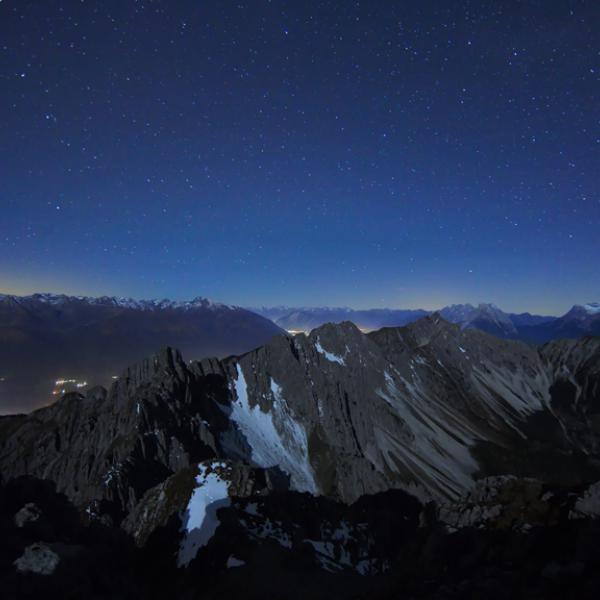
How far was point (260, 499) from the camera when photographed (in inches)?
2788

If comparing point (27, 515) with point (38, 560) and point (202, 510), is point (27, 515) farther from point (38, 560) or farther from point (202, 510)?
point (202, 510)

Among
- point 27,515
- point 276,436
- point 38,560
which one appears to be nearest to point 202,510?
point 27,515

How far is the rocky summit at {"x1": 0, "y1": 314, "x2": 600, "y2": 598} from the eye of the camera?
3291 centimetres

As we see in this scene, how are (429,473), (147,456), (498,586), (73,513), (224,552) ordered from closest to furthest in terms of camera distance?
1. (498,586)
2. (73,513)
3. (224,552)
4. (147,456)
5. (429,473)

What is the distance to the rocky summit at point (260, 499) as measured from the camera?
108 ft

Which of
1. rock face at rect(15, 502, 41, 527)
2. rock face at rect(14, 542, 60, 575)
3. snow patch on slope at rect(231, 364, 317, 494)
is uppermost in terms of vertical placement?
rock face at rect(14, 542, 60, 575)

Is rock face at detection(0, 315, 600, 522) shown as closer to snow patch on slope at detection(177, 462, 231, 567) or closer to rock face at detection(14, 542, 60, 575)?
snow patch on slope at detection(177, 462, 231, 567)

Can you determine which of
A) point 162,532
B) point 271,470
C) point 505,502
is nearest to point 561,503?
point 505,502

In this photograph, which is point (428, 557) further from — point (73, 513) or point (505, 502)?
point (73, 513)

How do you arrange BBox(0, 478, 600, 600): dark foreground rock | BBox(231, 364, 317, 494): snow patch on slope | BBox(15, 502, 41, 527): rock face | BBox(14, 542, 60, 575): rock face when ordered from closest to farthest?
1. BBox(0, 478, 600, 600): dark foreground rock
2. BBox(14, 542, 60, 575): rock face
3. BBox(15, 502, 41, 527): rock face
4. BBox(231, 364, 317, 494): snow patch on slope

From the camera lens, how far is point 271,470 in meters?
145

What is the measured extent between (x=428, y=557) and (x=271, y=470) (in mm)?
115289

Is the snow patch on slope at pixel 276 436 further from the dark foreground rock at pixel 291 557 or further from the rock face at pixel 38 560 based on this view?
the rock face at pixel 38 560

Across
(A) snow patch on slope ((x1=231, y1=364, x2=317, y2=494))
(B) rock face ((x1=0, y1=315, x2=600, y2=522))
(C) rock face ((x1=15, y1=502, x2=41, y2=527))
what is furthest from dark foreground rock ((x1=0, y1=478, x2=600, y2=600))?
(A) snow patch on slope ((x1=231, y1=364, x2=317, y2=494))
